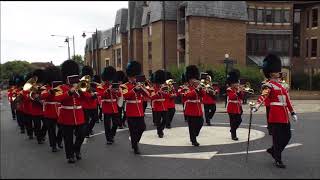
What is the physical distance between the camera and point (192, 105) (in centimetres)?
1098

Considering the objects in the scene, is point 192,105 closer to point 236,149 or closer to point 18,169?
point 236,149

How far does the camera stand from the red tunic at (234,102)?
39.8ft

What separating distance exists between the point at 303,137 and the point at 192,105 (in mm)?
3547

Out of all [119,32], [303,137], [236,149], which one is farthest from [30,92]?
[119,32]

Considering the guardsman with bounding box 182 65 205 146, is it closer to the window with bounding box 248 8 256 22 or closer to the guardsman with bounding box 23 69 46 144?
the guardsman with bounding box 23 69 46 144

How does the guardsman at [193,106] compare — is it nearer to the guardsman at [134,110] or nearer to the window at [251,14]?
the guardsman at [134,110]

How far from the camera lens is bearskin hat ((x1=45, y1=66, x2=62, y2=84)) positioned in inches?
406

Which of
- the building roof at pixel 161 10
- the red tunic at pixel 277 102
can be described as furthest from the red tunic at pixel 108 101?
the building roof at pixel 161 10

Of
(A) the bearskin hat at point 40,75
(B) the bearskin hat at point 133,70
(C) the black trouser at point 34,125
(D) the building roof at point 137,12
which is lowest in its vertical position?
(C) the black trouser at point 34,125

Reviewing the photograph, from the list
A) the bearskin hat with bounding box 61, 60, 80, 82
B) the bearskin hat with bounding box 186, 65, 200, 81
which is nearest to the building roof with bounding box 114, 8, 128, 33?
the bearskin hat with bounding box 186, 65, 200, 81

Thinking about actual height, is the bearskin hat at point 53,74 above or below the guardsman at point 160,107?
above

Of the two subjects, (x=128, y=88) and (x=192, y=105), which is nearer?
(x=128, y=88)

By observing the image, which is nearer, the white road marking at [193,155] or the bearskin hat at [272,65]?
the bearskin hat at [272,65]

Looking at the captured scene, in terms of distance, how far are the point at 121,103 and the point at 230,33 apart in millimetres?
31137
